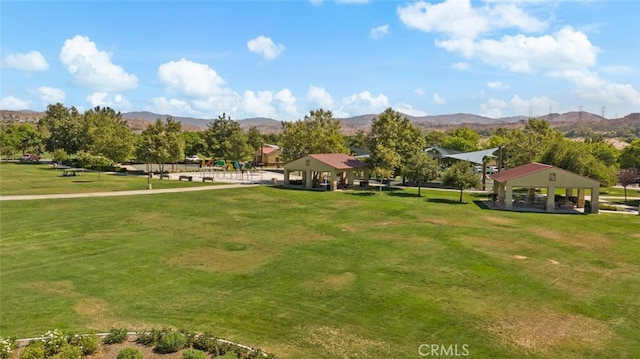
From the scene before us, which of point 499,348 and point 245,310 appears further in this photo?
point 245,310

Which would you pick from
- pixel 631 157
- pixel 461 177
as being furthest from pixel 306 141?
pixel 631 157

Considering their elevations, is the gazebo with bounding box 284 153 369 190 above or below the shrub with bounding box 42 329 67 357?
above

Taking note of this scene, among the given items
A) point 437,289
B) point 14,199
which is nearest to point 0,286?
point 437,289

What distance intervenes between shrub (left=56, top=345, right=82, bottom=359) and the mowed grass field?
8.46 feet

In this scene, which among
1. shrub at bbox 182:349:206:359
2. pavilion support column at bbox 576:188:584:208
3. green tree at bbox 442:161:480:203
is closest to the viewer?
shrub at bbox 182:349:206:359

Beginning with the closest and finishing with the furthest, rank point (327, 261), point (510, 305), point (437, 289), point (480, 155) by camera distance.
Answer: point (510, 305), point (437, 289), point (327, 261), point (480, 155)

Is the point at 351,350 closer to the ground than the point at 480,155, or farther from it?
closer to the ground

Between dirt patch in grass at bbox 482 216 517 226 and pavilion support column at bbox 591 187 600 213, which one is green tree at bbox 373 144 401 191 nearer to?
dirt patch in grass at bbox 482 216 517 226

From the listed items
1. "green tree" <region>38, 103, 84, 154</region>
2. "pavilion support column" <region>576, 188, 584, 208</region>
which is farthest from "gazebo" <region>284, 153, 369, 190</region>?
"green tree" <region>38, 103, 84, 154</region>

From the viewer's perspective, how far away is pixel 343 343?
14.6 m

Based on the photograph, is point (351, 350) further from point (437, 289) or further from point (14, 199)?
point (14, 199)

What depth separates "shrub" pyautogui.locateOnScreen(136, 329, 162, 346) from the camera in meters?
13.8

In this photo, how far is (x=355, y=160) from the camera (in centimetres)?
6512

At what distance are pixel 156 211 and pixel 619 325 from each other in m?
33.4
